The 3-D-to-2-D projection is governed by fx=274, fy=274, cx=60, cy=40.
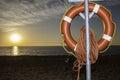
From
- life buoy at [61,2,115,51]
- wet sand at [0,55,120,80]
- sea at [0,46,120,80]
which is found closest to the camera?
life buoy at [61,2,115,51]

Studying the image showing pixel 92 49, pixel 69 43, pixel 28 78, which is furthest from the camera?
pixel 28 78

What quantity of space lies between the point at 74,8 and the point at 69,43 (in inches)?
29.9

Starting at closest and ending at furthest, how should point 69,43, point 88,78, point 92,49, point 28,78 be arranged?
point 88,78 → point 92,49 → point 69,43 → point 28,78

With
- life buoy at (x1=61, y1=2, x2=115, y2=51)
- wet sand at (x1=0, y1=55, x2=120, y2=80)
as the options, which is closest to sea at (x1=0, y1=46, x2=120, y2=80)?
wet sand at (x1=0, y1=55, x2=120, y2=80)

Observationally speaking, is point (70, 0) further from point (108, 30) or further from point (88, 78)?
point (108, 30)

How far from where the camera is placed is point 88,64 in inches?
174

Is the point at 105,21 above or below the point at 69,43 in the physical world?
above

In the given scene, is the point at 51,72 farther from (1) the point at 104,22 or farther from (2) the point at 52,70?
(1) the point at 104,22

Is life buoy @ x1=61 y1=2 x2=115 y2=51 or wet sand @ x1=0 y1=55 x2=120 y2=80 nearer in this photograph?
life buoy @ x1=61 y1=2 x2=115 y2=51

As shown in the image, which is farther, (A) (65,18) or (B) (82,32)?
(A) (65,18)

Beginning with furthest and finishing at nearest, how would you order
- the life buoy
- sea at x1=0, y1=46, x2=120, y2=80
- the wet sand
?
1. sea at x1=0, y1=46, x2=120, y2=80
2. the wet sand
3. the life buoy

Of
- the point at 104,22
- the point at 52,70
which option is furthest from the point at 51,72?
the point at 104,22

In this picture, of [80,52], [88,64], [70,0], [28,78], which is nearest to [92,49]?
[80,52]

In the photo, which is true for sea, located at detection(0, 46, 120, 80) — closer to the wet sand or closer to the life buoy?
the wet sand
